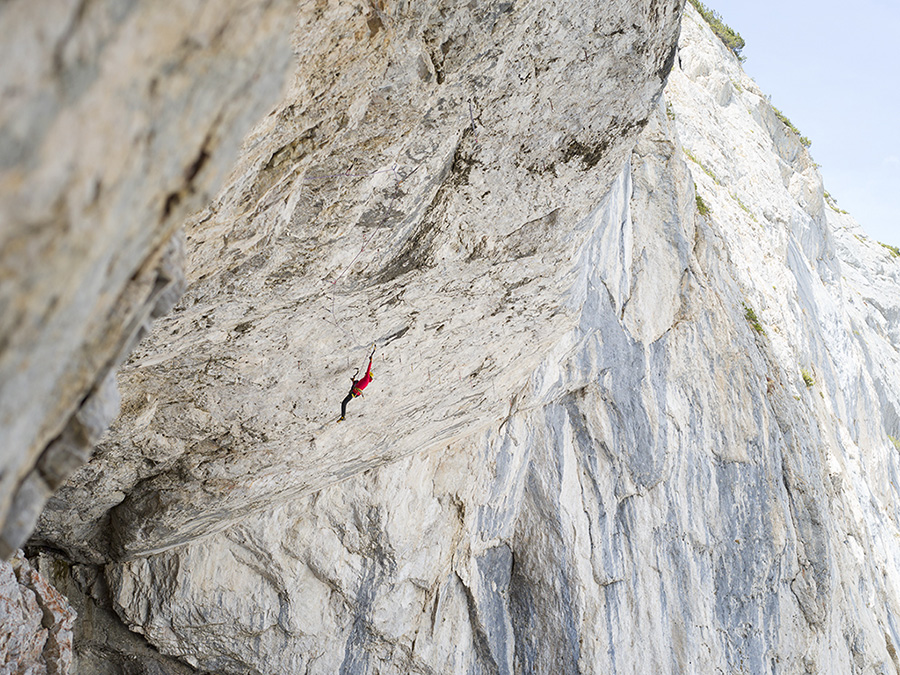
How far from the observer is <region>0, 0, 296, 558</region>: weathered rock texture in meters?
1.57

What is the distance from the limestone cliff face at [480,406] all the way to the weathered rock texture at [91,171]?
6.72 feet

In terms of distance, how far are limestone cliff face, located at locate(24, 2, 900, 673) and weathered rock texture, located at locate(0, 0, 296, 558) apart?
6.72ft

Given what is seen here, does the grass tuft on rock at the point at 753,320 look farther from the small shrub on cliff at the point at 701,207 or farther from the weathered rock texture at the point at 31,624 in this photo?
the weathered rock texture at the point at 31,624

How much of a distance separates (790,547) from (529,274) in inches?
412

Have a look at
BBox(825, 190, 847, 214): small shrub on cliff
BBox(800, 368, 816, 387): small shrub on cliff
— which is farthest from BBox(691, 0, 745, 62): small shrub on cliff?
BBox(800, 368, 816, 387): small shrub on cliff

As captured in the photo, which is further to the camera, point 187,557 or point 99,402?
point 187,557

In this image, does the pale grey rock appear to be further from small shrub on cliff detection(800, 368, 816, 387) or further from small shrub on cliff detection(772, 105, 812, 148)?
small shrub on cliff detection(772, 105, 812, 148)

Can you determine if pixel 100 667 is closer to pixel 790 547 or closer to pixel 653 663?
pixel 653 663

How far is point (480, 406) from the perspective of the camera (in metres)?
9.23

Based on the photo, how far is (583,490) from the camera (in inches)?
428

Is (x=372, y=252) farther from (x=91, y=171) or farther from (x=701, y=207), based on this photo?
(x=701, y=207)

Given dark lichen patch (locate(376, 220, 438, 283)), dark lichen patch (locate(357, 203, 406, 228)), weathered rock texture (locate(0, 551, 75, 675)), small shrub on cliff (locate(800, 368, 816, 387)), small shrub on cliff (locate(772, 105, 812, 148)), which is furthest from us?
small shrub on cliff (locate(772, 105, 812, 148))

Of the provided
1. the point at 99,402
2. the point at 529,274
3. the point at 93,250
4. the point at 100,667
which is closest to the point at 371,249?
the point at 529,274

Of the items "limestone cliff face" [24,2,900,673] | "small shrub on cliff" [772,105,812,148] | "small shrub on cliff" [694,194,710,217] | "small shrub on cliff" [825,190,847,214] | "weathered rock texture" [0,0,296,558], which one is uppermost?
"small shrub on cliff" [825,190,847,214]
